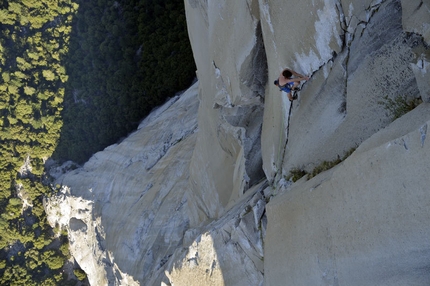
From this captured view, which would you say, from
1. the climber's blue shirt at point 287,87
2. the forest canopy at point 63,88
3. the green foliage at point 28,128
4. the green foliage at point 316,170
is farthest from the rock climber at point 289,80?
the green foliage at point 28,128

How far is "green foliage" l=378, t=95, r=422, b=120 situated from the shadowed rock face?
0.27 ft

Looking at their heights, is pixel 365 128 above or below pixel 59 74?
below

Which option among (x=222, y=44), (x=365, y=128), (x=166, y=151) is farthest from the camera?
(x=166, y=151)

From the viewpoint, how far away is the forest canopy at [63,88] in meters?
26.6

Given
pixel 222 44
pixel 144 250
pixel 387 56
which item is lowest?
pixel 144 250

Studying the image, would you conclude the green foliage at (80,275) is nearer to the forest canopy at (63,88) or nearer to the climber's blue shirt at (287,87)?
the forest canopy at (63,88)

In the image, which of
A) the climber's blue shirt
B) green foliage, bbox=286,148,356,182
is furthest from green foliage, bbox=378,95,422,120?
the climber's blue shirt

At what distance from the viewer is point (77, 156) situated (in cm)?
2764

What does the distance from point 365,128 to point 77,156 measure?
23.6m

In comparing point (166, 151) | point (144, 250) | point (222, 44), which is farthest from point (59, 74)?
point (222, 44)

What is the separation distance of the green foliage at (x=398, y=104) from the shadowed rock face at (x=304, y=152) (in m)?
0.08

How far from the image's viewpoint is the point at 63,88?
28531 mm

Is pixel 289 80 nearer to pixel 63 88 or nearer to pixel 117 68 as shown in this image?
pixel 117 68

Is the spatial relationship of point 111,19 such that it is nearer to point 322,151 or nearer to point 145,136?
Answer: point 145,136
